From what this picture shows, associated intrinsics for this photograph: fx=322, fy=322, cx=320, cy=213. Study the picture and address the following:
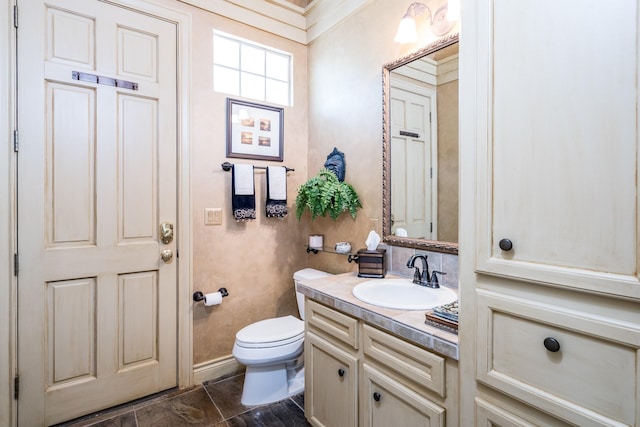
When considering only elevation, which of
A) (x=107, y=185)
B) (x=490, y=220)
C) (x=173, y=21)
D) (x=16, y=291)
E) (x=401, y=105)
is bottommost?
(x=16, y=291)

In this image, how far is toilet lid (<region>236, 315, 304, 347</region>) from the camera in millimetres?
1931

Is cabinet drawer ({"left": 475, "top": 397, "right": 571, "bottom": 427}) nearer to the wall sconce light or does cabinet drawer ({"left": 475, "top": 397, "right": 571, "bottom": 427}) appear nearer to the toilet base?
the toilet base

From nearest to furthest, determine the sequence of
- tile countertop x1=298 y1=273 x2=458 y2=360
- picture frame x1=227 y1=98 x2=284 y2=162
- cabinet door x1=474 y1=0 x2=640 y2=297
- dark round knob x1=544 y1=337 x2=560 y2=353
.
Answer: cabinet door x1=474 y1=0 x2=640 y2=297, dark round knob x1=544 y1=337 x2=560 y2=353, tile countertop x1=298 y1=273 x2=458 y2=360, picture frame x1=227 y1=98 x2=284 y2=162

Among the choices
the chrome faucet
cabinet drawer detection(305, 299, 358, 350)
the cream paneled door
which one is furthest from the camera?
the cream paneled door

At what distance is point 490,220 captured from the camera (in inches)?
36.9

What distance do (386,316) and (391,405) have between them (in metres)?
0.35

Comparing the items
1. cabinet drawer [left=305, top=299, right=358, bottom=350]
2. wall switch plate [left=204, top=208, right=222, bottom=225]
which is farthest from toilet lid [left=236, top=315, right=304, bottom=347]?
wall switch plate [left=204, top=208, right=222, bottom=225]

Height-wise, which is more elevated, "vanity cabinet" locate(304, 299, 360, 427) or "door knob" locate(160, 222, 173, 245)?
"door knob" locate(160, 222, 173, 245)

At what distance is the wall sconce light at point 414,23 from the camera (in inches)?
65.2

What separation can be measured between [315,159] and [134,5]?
1.52 metres

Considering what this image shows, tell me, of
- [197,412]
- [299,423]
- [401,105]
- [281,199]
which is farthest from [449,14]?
[197,412]

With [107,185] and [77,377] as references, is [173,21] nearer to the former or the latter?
[107,185]

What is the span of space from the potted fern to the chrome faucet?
59 cm

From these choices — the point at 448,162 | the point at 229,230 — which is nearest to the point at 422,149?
the point at 448,162
